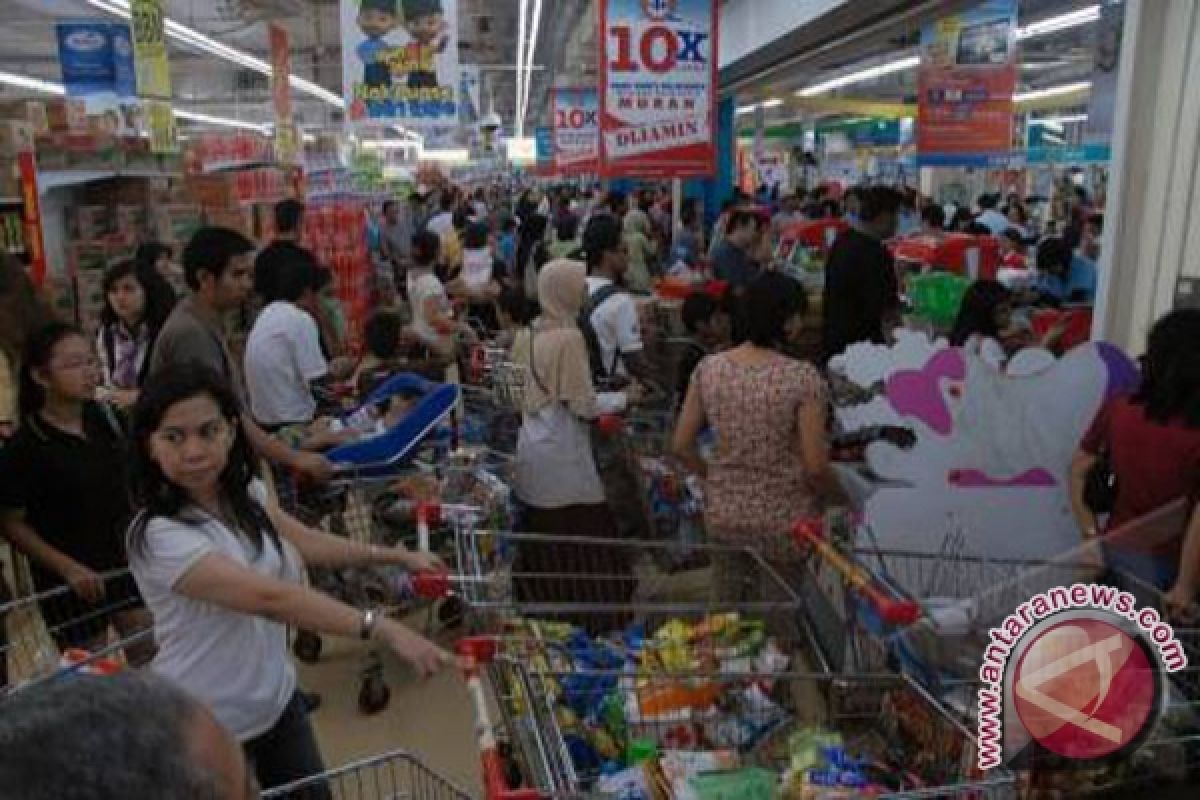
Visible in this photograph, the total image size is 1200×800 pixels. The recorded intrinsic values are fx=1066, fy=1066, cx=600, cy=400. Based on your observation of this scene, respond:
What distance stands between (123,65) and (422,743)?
12.6m

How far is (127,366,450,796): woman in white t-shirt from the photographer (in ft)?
7.15

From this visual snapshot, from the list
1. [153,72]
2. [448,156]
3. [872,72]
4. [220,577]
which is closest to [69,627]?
[220,577]

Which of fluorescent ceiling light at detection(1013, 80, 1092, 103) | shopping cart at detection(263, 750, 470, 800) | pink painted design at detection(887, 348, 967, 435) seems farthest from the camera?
fluorescent ceiling light at detection(1013, 80, 1092, 103)

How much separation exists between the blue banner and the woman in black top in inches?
455

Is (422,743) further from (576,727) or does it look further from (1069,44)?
(1069,44)

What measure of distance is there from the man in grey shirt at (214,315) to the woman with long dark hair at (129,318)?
60.4 inches

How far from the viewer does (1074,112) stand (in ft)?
80.1

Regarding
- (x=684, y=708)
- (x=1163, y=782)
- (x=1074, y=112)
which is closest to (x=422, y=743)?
(x=684, y=708)

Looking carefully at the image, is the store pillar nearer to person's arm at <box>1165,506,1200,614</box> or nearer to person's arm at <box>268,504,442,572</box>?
person's arm at <box>1165,506,1200,614</box>

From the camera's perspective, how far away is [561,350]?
404 centimetres

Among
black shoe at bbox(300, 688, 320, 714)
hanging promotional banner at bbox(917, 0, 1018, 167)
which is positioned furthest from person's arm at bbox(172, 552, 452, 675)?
hanging promotional banner at bbox(917, 0, 1018, 167)

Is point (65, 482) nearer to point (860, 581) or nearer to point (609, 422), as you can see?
point (609, 422)

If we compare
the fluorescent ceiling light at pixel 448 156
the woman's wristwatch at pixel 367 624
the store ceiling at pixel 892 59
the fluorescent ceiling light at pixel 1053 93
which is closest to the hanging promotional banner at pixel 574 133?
the store ceiling at pixel 892 59

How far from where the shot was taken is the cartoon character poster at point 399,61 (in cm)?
1026
